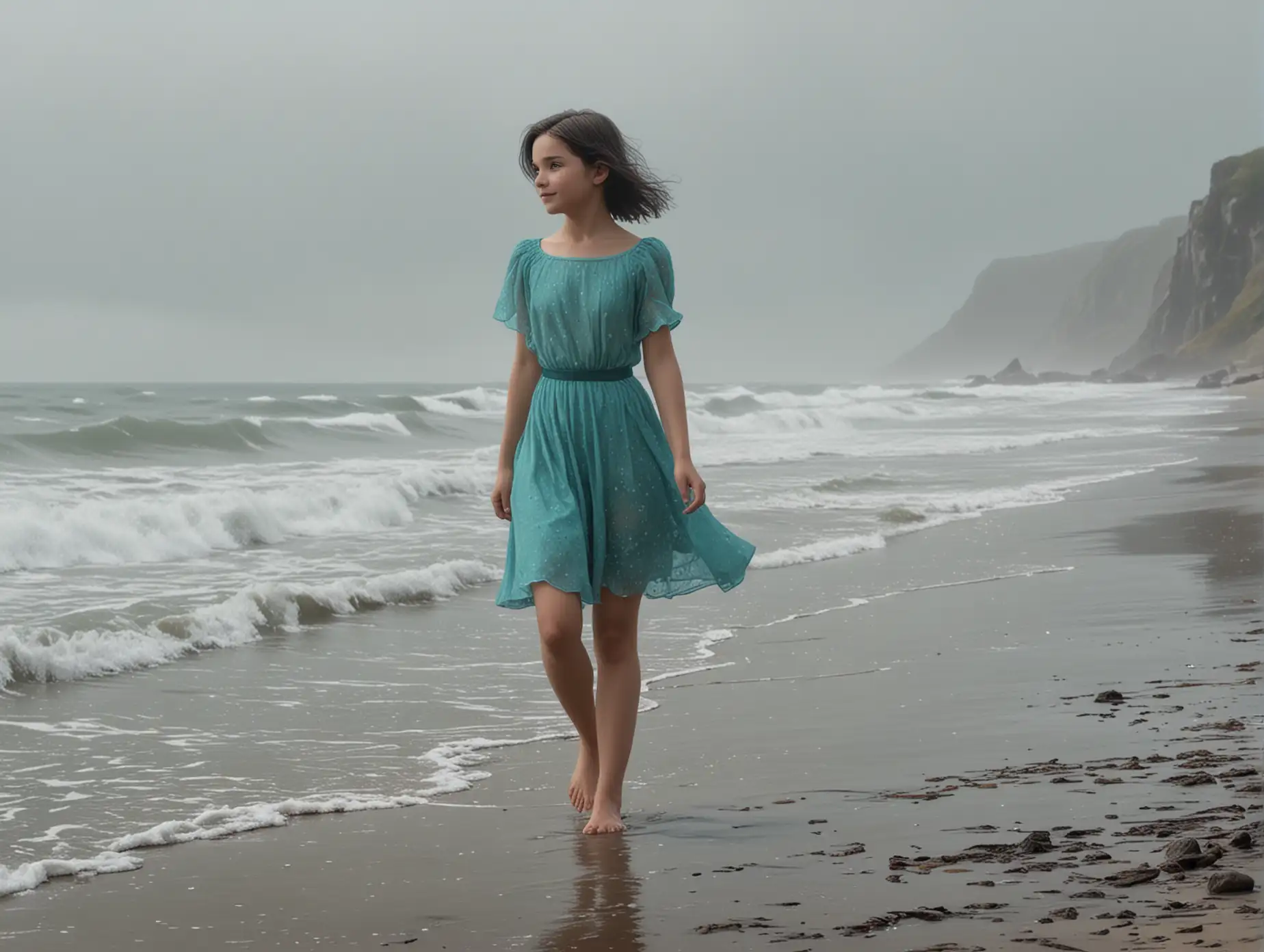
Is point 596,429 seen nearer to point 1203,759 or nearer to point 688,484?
point 688,484

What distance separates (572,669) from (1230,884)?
165cm

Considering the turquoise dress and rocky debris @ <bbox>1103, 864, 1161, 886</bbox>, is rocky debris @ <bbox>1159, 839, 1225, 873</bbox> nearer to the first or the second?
rocky debris @ <bbox>1103, 864, 1161, 886</bbox>

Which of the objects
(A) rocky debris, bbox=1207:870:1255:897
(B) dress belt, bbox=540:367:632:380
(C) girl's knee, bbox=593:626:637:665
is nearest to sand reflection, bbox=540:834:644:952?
(C) girl's knee, bbox=593:626:637:665

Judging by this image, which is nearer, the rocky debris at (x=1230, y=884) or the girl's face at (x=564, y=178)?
the rocky debris at (x=1230, y=884)

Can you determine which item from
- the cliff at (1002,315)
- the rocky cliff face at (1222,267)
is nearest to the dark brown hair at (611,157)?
the rocky cliff face at (1222,267)

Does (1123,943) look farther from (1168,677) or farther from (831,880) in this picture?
(1168,677)

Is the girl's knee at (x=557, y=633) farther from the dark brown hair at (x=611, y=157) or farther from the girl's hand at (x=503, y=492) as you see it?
the dark brown hair at (x=611, y=157)

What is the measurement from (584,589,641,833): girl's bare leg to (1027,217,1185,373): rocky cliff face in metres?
118

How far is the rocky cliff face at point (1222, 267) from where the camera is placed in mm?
67250

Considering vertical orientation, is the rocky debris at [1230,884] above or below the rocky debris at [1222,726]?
above

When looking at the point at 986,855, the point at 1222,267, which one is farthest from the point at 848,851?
the point at 1222,267

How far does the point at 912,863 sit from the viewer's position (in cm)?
310

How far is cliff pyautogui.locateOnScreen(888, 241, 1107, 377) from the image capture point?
14125 centimetres

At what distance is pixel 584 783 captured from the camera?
390 centimetres
